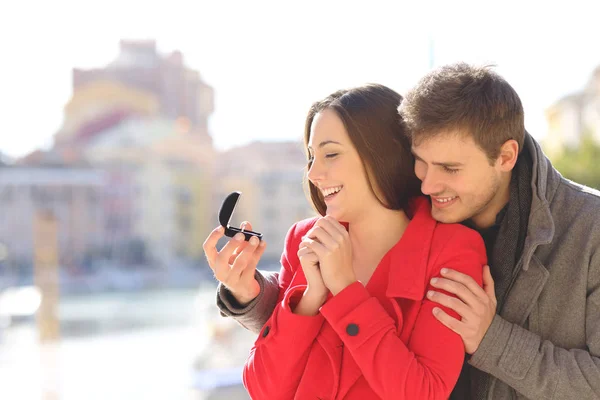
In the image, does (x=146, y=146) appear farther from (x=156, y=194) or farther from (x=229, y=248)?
(x=229, y=248)

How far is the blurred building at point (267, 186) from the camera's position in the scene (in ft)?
72.2

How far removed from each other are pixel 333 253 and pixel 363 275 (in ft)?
0.47

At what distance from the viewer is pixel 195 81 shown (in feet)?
82.3

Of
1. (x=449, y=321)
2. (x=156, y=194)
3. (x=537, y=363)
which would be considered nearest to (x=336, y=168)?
(x=449, y=321)

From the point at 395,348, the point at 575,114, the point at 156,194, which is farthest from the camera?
the point at 156,194

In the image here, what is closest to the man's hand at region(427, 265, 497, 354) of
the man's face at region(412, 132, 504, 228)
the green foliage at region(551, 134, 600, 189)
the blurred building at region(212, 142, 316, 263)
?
the man's face at region(412, 132, 504, 228)

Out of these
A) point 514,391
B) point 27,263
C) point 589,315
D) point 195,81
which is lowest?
point 27,263

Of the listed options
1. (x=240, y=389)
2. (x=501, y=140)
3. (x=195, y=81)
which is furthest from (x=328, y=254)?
(x=195, y=81)

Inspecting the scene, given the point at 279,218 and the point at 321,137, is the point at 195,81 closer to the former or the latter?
the point at 279,218

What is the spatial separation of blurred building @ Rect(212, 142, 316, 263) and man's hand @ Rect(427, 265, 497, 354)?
20.7 m

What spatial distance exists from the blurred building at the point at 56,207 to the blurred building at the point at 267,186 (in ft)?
14.0

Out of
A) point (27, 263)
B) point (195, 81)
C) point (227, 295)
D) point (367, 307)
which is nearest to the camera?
point (367, 307)

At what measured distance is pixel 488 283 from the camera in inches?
37.6

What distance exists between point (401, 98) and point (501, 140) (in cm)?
17
